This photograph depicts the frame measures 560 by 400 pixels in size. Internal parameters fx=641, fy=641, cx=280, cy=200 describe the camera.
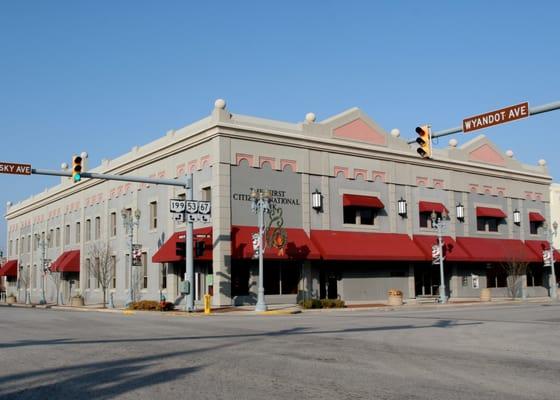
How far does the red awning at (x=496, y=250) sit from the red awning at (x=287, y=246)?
1356cm

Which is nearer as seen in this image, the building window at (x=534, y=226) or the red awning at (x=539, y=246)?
the red awning at (x=539, y=246)

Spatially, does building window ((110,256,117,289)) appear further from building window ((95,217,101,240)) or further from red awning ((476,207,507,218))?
red awning ((476,207,507,218))

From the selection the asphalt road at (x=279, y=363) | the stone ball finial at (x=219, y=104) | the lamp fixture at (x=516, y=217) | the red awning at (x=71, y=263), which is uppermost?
the stone ball finial at (x=219, y=104)

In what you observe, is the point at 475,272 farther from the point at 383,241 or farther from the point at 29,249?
the point at 29,249

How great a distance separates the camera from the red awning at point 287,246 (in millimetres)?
33500

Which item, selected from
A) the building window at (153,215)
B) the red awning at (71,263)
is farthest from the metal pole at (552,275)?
the red awning at (71,263)

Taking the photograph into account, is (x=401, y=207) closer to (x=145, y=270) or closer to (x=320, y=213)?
(x=320, y=213)

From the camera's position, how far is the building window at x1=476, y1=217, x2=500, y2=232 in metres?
46.9

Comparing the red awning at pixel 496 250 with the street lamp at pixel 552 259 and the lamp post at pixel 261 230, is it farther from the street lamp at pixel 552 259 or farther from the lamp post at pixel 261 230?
the lamp post at pixel 261 230

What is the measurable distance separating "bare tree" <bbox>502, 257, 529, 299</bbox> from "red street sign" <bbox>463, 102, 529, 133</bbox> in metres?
30.9

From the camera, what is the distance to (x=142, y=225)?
41875mm

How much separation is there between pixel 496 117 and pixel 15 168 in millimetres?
17593

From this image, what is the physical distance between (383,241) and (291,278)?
6.75 meters

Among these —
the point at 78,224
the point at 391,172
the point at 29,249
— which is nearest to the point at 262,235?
the point at 391,172
